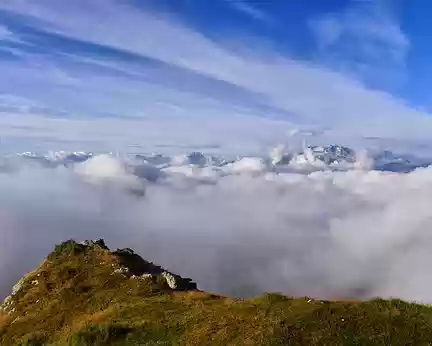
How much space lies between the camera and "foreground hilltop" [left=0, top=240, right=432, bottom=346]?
48188 millimetres

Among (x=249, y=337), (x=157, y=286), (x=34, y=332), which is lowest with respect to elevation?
(x=34, y=332)

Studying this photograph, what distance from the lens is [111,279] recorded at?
86812mm

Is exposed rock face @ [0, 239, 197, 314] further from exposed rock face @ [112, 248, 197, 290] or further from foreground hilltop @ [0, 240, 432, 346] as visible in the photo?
foreground hilltop @ [0, 240, 432, 346]

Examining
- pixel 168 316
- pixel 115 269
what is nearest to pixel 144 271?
pixel 115 269

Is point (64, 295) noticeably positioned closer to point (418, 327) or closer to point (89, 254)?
point (89, 254)

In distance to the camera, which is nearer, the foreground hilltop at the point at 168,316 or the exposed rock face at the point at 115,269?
the foreground hilltop at the point at 168,316

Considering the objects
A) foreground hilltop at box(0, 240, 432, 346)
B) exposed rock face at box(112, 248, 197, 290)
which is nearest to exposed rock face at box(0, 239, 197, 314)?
exposed rock face at box(112, 248, 197, 290)

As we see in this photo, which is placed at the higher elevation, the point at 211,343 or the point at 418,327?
the point at 418,327

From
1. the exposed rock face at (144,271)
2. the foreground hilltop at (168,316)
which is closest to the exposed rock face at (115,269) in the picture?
the exposed rock face at (144,271)

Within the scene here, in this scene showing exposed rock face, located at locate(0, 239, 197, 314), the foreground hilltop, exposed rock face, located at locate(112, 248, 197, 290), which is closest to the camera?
the foreground hilltop

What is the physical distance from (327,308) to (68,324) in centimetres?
4032

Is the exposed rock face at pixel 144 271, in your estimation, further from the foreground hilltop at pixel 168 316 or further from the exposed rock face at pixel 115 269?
the foreground hilltop at pixel 168 316

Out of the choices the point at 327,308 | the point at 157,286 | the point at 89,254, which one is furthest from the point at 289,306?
the point at 89,254

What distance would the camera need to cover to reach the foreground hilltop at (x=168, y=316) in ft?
158
